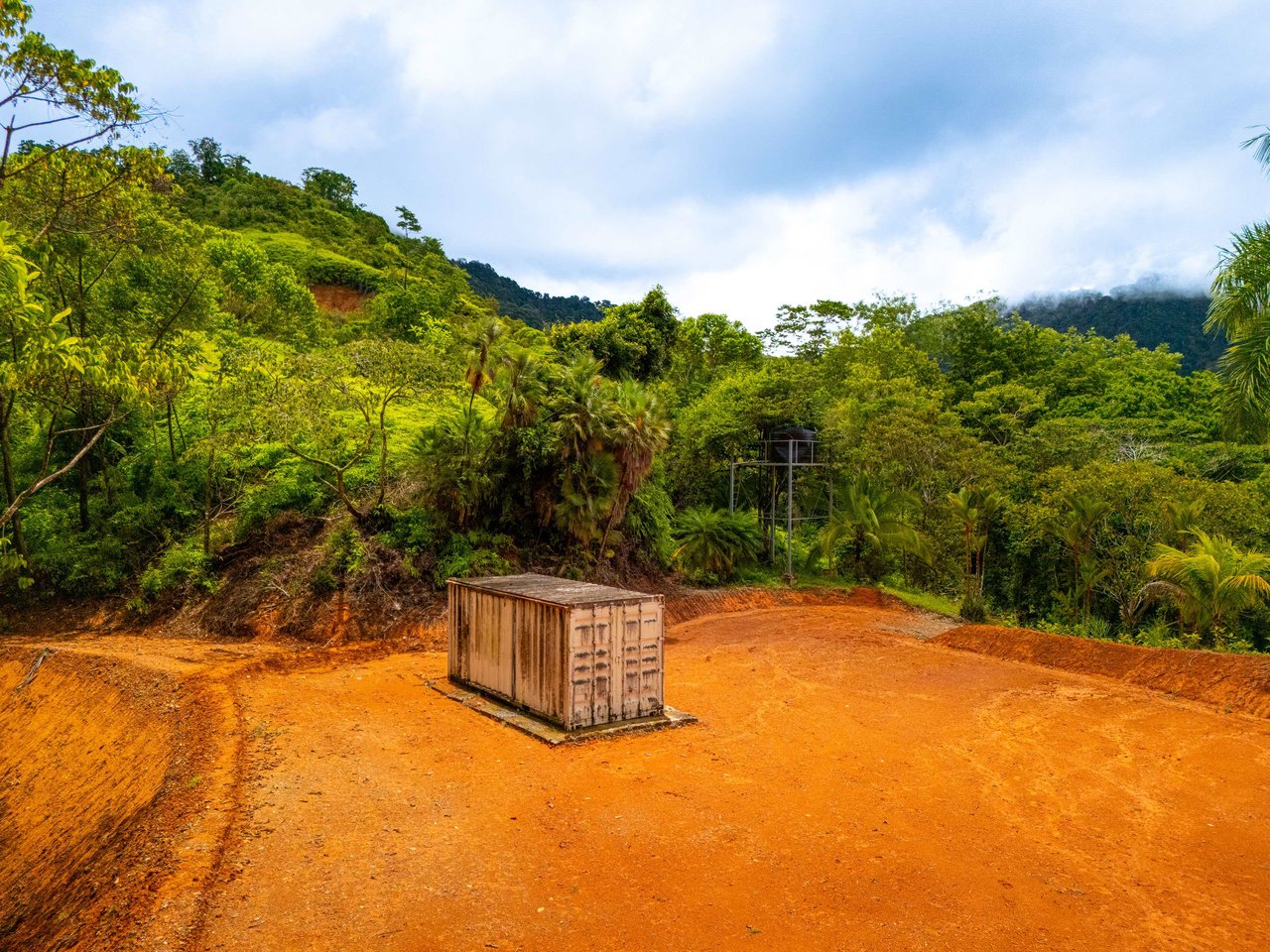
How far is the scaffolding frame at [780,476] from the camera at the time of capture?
2103 cm

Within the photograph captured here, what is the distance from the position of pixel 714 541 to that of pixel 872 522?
4334 millimetres

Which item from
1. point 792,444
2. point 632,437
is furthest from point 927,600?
point 632,437

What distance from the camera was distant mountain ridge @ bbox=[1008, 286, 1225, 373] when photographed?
58.7 m

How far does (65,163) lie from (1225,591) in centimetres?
1941

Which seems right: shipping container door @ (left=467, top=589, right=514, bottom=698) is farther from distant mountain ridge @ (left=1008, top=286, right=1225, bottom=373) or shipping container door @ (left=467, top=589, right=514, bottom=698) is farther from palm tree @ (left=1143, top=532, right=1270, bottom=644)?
distant mountain ridge @ (left=1008, top=286, right=1225, bottom=373)

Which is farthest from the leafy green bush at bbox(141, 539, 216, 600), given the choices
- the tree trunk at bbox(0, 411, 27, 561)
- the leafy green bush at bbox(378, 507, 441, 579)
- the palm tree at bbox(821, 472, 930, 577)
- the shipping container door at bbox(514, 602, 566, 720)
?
the palm tree at bbox(821, 472, 930, 577)

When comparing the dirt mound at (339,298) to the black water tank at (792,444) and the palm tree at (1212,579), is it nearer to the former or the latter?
the black water tank at (792,444)

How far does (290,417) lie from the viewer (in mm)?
14898

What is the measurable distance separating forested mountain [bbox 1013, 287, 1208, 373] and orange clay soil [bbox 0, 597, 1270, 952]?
51.8m

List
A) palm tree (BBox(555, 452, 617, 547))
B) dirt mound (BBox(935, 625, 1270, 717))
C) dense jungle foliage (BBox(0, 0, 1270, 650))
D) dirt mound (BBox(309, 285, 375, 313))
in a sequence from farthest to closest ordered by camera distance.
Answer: dirt mound (BBox(309, 285, 375, 313)), palm tree (BBox(555, 452, 617, 547)), dense jungle foliage (BBox(0, 0, 1270, 650)), dirt mound (BBox(935, 625, 1270, 717))

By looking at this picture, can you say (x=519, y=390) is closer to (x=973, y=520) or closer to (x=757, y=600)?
(x=757, y=600)

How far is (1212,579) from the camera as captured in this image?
1346 cm

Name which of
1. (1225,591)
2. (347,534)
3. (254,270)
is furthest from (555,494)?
(254,270)

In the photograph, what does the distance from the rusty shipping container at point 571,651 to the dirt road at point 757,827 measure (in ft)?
2.02
